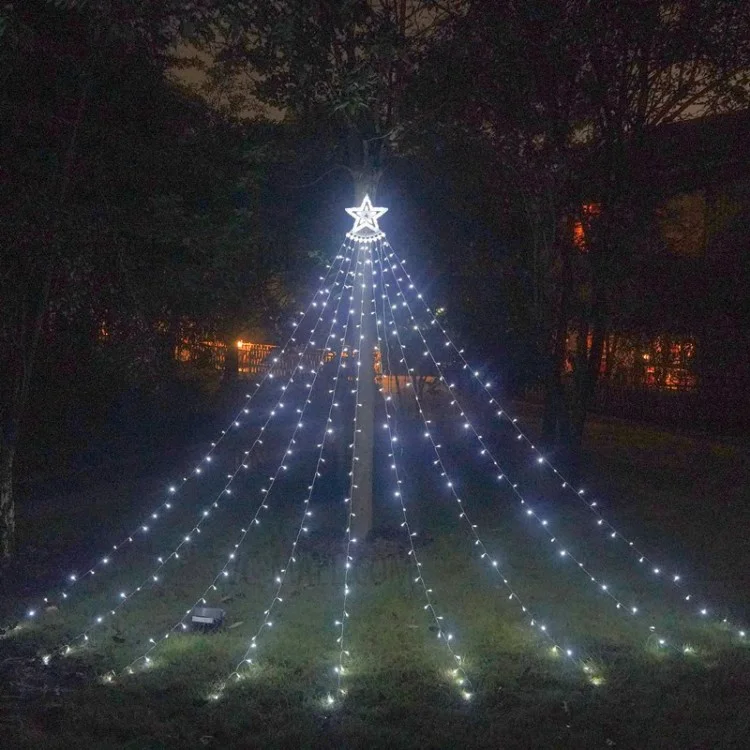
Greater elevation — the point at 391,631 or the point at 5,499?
the point at 5,499

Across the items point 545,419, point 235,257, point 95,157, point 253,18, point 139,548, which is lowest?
point 139,548

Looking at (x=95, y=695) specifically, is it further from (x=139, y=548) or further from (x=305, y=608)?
(x=139, y=548)

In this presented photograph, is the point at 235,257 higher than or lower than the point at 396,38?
lower

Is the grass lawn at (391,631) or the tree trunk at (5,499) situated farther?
the tree trunk at (5,499)

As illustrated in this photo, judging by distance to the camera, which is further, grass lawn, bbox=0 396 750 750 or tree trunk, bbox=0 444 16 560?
tree trunk, bbox=0 444 16 560

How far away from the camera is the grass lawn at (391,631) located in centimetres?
533

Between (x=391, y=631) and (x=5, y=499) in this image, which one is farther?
(x=5, y=499)

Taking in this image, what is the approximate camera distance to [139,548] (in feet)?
30.7

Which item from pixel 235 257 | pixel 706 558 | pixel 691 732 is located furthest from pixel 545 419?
pixel 691 732

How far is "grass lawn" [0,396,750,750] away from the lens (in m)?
5.33

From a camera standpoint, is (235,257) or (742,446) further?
(742,446)

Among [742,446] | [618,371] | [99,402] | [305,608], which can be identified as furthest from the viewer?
[618,371]

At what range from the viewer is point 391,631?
22.7 feet

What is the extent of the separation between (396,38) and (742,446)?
40.0 feet
